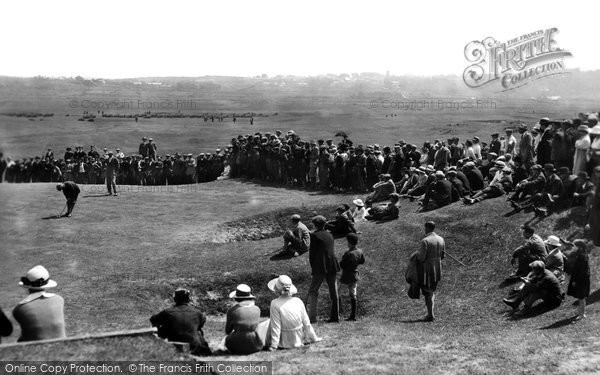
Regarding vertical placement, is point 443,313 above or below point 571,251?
below

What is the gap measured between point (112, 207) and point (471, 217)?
608 inches

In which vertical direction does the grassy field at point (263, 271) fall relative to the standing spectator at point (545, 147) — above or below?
below

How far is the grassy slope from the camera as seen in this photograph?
12.0m

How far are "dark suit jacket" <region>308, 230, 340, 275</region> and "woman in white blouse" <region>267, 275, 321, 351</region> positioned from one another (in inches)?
A: 127

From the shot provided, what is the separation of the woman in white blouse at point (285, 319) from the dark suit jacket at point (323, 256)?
3226 mm

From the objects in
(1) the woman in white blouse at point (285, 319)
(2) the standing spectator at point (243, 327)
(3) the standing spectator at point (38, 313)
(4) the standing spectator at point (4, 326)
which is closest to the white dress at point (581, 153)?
(1) the woman in white blouse at point (285, 319)

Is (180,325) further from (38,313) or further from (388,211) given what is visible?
(388,211)

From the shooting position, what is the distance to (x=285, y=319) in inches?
497

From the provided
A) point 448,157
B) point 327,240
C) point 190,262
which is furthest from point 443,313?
point 448,157

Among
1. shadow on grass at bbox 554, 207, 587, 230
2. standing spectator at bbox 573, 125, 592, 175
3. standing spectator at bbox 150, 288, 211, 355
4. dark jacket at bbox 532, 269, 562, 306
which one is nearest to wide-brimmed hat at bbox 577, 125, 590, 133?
standing spectator at bbox 573, 125, 592, 175

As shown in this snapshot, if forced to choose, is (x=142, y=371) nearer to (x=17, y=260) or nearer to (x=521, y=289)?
(x=521, y=289)

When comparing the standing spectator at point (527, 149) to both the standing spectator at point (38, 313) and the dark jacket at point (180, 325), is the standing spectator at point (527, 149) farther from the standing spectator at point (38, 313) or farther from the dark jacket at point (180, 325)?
the standing spectator at point (38, 313)

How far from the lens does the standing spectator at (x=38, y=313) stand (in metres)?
10.5

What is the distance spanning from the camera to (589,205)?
18.4 m
